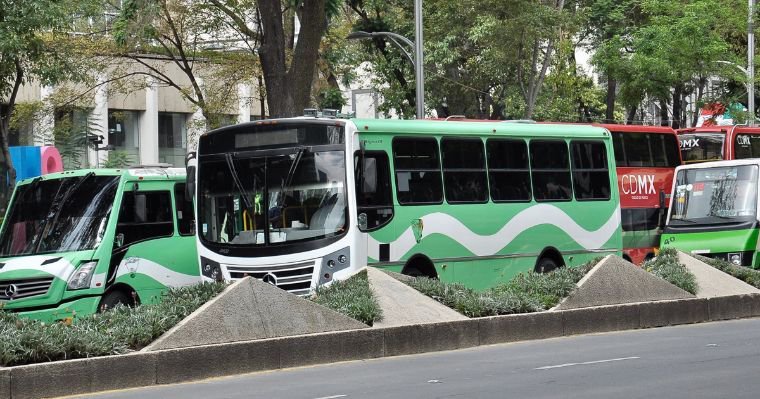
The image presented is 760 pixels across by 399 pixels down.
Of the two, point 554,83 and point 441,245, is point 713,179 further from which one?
point 554,83

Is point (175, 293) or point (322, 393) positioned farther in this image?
point (175, 293)

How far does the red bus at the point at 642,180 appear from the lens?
28.8 m

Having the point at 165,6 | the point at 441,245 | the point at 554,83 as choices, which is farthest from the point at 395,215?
the point at 554,83

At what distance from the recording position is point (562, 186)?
23172 mm

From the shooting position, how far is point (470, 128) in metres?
21.3

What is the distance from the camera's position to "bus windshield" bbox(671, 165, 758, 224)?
2417cm

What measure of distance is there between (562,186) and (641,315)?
549 cm

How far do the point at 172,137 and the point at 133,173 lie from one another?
1184 inches

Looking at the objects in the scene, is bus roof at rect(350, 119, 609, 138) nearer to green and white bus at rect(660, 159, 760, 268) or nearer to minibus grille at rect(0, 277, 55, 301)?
green and white bus at rect(660, 159, 760, 268)

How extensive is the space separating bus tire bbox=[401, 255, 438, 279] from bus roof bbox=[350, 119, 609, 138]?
1.98m

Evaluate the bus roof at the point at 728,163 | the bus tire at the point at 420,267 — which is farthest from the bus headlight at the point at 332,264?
the bus roof at the point at 728,163

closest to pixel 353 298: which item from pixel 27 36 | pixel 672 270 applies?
pixel 672 270

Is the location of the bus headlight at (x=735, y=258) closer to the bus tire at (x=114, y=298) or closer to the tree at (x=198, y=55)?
the bus tire at (x=114, y=298)

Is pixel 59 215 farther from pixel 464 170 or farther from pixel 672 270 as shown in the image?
pixel 672 270
